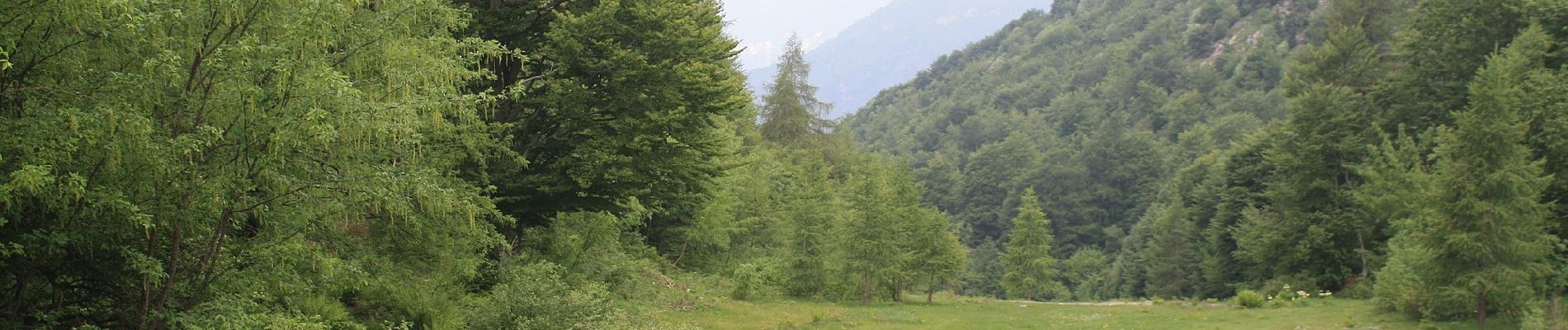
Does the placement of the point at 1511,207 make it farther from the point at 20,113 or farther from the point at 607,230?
the point at 20,113

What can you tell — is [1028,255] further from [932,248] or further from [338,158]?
[338,158]

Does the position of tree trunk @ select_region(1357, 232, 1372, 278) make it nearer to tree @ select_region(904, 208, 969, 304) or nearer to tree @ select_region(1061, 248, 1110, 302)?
tree @ select_region(904, 208, 969, 304)

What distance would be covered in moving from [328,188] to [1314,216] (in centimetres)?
4150

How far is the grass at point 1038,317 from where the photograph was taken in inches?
933

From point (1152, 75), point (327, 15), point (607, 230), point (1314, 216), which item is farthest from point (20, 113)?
point (1152, 75)

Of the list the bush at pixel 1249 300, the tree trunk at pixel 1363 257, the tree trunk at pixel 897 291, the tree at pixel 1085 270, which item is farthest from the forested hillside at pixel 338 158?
the tree at pixel 1085 270

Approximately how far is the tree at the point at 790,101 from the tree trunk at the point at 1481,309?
147ft

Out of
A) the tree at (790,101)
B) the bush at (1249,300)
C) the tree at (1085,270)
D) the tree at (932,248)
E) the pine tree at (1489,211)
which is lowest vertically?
the tree at (1085,270)

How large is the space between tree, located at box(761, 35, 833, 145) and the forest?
6.10 m

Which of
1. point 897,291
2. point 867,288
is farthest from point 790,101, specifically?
point 867,288

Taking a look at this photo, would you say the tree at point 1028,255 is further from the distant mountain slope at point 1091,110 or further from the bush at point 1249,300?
the distant mountain slope at point 1091,110

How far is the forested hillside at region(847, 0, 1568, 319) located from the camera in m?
21.5

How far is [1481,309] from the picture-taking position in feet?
71.4

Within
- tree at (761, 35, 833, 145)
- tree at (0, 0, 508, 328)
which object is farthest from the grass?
tree at (761, 35, 833, 145)
